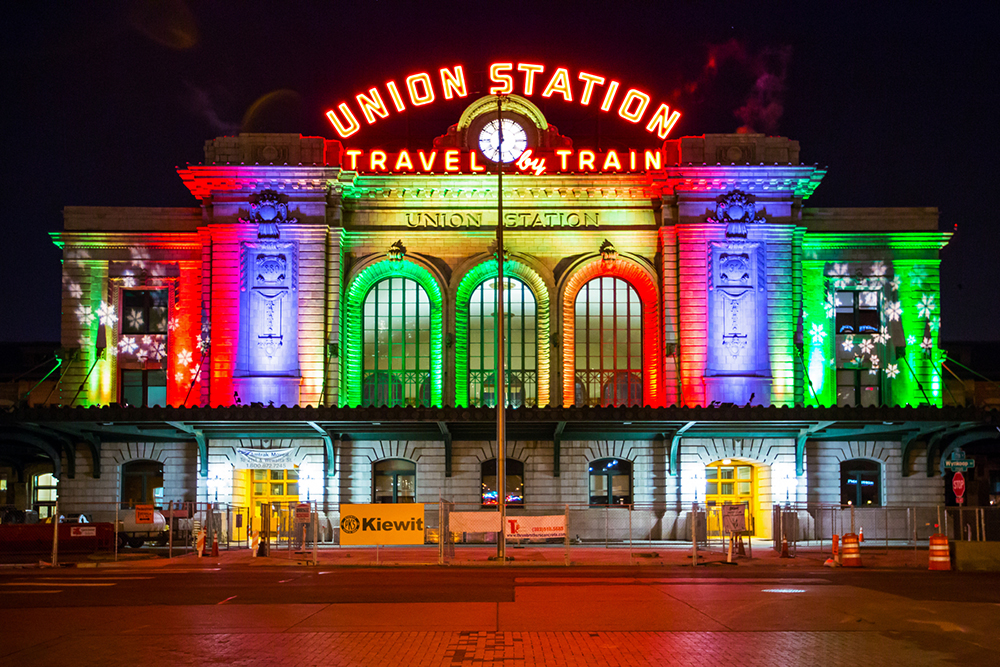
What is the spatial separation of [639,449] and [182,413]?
59.3 ft

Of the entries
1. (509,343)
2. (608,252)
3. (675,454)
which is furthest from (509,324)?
(675,454)

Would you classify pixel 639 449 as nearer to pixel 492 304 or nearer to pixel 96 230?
pixel 492 304

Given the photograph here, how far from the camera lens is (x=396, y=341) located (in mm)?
44812

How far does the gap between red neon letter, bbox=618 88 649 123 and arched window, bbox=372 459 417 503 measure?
17915 millimetres

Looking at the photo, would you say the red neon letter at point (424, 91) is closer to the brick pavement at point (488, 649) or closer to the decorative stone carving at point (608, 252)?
the decorative stone carving at point (608, 252)

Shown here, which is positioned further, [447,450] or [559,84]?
[559,84]

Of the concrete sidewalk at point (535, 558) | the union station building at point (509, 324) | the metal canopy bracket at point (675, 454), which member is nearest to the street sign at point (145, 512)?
the concrete sidewalk at point (535, 558)

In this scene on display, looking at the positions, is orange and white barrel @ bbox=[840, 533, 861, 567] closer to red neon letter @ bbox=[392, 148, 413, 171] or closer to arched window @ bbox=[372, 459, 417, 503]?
arched window @ bbox=[372, 459, 417, 503]

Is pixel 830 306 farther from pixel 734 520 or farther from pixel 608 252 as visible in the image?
pixel 734 520

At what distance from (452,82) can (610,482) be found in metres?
19.0

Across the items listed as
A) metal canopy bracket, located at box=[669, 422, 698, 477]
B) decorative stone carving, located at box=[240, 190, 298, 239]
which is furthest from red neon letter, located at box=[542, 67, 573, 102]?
metal canopy bracket, located at box=[669, 422, 698, 477]

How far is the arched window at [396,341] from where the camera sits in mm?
44406

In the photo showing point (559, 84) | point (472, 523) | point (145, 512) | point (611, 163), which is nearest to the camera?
point (472, 523)

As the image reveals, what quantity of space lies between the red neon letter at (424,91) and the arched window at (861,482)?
23942 mm
